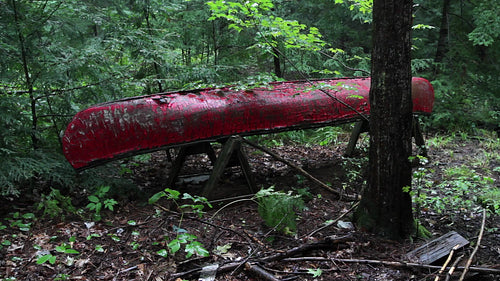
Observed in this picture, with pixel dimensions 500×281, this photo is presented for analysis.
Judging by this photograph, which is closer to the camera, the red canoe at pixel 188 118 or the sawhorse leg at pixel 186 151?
the red canoe at pixel 188 118

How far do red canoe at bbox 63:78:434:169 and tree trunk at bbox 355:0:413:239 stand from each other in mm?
453

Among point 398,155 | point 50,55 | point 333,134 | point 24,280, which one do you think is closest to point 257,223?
point 398,155

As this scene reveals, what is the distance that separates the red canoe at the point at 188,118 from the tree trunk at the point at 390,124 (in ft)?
1.49

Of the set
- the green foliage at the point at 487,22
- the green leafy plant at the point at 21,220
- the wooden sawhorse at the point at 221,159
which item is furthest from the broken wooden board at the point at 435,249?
the green foliage at the point at 487,22

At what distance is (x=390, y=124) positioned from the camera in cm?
336

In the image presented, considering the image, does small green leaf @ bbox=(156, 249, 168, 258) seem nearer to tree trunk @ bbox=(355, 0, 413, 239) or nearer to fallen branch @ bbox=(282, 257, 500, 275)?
fallen branch @ bbox=(282, 257, 500, 275)

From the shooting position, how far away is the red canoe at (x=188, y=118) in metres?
4.08

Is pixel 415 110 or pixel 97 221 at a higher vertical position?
pixel 415 110

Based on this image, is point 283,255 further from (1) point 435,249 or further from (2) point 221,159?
(2) point 221,159

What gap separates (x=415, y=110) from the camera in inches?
246

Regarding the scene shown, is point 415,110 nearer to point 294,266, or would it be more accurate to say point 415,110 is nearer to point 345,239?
point 345,239

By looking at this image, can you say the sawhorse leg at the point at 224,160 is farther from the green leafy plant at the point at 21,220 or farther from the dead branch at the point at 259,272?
the green leafy plant at the point at 21,220

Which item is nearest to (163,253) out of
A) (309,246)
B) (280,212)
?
(280,212)

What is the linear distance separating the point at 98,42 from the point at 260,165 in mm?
3262
